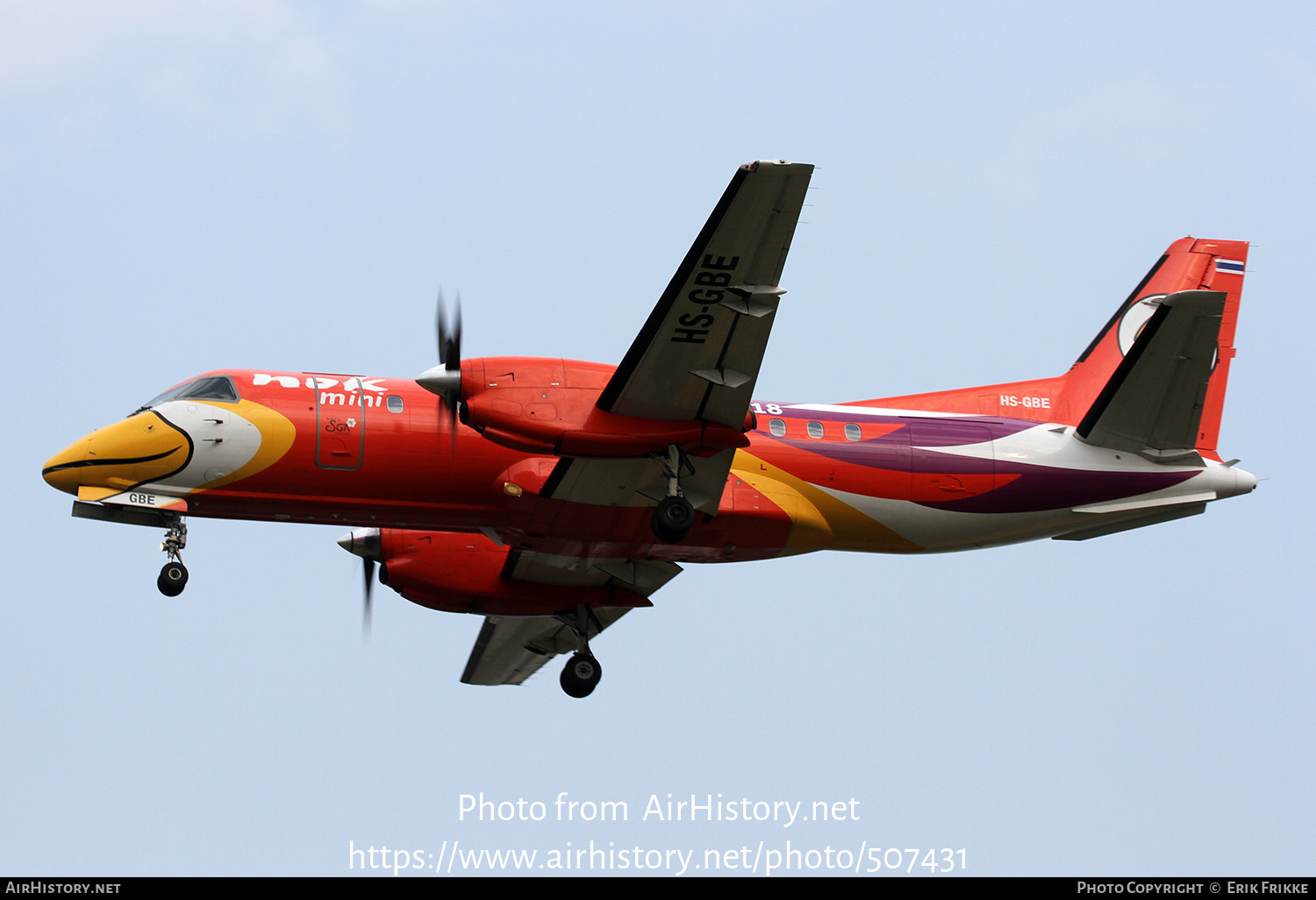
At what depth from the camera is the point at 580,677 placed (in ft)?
65.7

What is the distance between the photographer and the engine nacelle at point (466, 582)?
66.1 ft

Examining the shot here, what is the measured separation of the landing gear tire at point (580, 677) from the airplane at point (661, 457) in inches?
1.5

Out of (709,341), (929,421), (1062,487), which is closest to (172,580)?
A: (709,341)

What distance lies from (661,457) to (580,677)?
4610 millimetres

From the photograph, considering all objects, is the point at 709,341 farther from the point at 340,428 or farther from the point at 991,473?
the point at 991,473

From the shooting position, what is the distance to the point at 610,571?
20078 millimetres

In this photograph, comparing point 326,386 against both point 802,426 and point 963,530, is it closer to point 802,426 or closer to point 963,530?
point 802,426

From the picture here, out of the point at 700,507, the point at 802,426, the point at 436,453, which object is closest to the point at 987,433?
the point at 802,426

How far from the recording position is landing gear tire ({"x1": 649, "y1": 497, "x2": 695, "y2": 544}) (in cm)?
1680

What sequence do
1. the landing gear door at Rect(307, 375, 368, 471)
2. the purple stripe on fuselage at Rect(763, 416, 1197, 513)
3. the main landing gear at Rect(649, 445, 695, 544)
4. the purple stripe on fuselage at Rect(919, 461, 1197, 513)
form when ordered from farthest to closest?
1. the purple stripe on fuselage at Rect(919, 461, 1197, 513)
2. the purple stripe on fuselage at Rect(763, 416, 1197, 513)
3. the landing gear door at Rect(307, 375, 368, 471)
4. the main landing gear at Rect(649, 445, 695, 544)

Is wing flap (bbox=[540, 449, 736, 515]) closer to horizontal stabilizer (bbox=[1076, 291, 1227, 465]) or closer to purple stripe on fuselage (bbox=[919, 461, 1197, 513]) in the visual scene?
purple stripe on fuselage (bbox=[919, 461, 1197, 513])

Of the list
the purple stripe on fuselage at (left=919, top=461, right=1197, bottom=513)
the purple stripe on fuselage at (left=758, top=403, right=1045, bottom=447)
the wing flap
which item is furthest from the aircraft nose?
the purple stripe on fuselage at (left=919, top=461, right=1197, bottom=513)

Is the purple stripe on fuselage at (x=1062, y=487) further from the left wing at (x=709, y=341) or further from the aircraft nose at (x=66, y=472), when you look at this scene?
the aircraft nose at (x=66, y=472)

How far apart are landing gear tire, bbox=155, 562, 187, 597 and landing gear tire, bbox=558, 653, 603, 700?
18.2 feet
